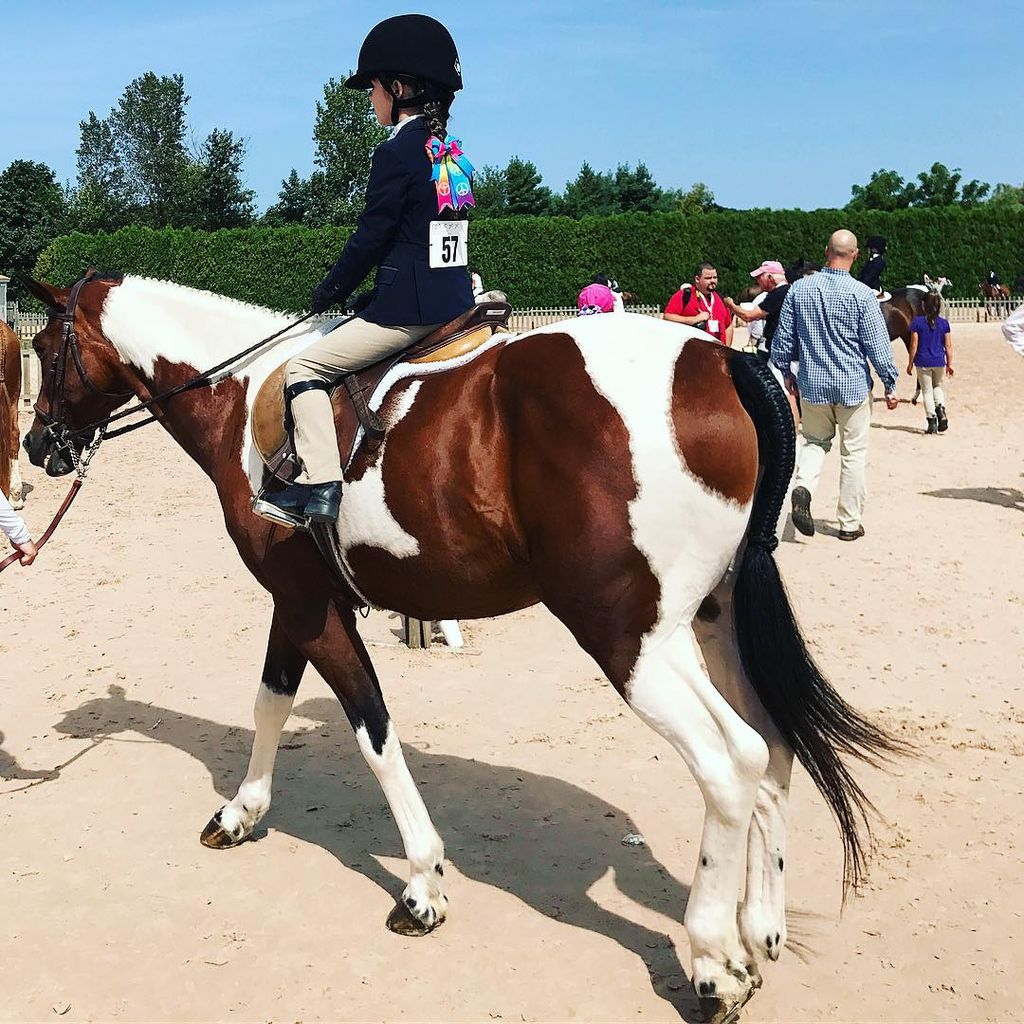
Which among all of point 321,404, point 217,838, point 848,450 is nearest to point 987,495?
point 848,450

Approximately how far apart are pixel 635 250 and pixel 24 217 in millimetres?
38402

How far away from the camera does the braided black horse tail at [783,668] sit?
3646 mm

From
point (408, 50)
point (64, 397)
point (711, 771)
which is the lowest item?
point (711, 771)

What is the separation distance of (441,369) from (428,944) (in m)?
2.00

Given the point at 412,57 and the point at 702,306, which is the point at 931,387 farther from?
the point at 412,57

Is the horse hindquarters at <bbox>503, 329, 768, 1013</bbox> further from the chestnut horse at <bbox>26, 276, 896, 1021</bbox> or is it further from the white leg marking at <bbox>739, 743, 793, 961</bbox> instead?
the white leg marking at <bbox>739, 743, 793, 961</bbox>

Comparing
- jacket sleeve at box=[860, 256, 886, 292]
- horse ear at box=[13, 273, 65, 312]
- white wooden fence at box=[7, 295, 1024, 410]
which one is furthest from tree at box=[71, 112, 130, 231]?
horse ear at box=[13, 273, 65, 312]

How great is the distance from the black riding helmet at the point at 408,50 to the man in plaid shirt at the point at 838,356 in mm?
5519

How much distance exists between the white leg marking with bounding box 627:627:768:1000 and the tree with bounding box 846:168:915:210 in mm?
84779

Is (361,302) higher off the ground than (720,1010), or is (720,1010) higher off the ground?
(361,302)

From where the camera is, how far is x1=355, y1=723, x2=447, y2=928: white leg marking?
13.3ft

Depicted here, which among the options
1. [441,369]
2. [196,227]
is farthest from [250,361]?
[196,227]

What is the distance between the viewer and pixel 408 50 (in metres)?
4.02

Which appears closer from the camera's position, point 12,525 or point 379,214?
point 379,214
